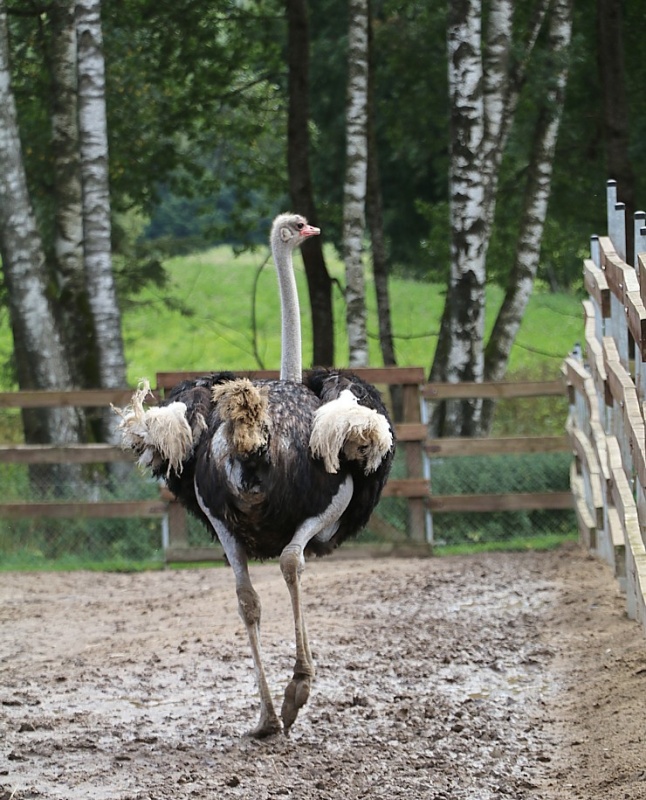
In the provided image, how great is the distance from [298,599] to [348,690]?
972 millimetres

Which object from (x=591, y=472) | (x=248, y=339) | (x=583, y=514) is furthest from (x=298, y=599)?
(x=248, y=339)

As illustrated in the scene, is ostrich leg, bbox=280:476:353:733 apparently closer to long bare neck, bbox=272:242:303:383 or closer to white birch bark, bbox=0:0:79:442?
long bare neck, bbox=272:242:303:383

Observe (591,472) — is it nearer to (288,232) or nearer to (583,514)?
(583,514)

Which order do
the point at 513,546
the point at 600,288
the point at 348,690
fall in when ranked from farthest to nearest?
the point at 513,546
the point at 600,288
the point at 348,690

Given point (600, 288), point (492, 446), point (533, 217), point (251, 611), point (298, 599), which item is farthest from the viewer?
point (533, 217)

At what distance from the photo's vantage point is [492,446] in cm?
1127

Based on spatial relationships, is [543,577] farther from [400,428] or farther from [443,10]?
[443,10]

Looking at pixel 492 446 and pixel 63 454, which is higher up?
pixel 63 454

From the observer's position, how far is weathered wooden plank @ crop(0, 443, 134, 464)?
11.0 meters

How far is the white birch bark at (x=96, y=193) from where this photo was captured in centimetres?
1253

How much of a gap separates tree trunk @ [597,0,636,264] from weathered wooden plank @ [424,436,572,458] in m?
4.46

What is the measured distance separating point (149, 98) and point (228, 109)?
2.56 meters

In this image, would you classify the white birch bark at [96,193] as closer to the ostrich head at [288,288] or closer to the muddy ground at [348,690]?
the muddy ground at [348,690]

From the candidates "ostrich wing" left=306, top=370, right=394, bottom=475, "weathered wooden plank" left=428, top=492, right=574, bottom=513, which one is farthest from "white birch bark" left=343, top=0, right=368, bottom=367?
"ostrich wing" left=306, top=370, right=394, bottom=475
